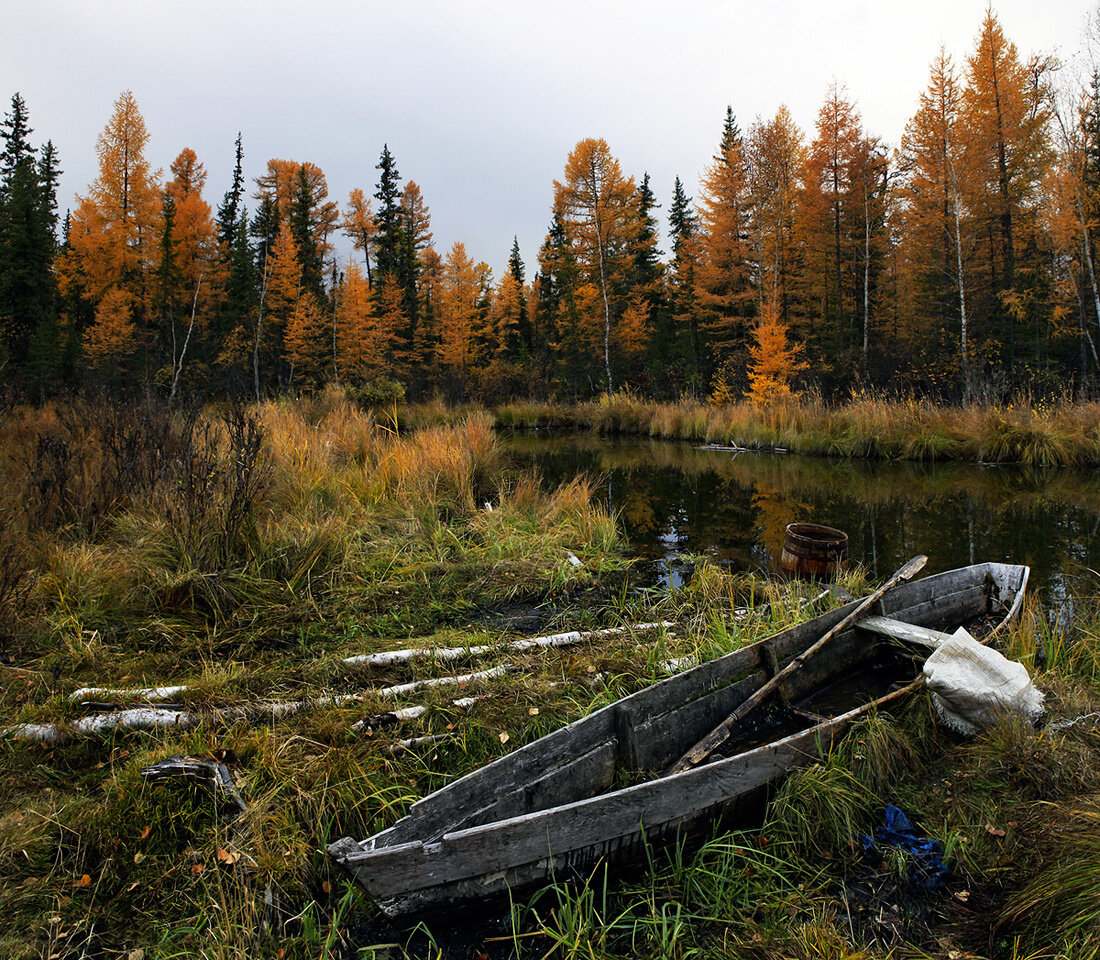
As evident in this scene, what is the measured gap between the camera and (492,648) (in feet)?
13.1

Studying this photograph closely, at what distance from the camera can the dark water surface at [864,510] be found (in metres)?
6.91

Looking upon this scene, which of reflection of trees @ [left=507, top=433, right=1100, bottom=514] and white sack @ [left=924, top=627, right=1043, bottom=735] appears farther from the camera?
reflection of trees @ [left=507, top=433, right=1100, bottom=514]

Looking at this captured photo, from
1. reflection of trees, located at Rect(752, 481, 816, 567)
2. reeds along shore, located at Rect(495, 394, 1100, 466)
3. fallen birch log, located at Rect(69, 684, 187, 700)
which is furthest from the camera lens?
reeds along shore, located at Rect(495, 394, 1100, 466)

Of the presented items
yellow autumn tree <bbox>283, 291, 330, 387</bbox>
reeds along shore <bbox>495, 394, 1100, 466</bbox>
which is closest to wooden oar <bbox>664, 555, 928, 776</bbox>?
reeds along shore <bbox>495, 394, 1100, 466</bbox>

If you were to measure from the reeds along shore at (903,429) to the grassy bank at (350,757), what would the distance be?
364 inches

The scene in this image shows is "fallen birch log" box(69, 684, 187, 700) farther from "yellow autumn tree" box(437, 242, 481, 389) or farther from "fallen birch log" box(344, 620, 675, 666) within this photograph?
"yellow autumn tree" box(437, 242, 481, 389)

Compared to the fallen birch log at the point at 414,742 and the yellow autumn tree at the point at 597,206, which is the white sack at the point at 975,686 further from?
the yellow autumn tree at the point at 597,206

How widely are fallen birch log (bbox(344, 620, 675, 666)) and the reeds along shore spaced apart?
11.1 meters

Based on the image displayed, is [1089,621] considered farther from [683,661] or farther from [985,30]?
[985,30]

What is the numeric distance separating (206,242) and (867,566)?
3926cm

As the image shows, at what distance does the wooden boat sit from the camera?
199 centimetres

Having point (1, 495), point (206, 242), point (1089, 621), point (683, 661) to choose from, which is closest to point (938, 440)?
point (1089, 621)

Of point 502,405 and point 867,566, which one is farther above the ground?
point 502,405

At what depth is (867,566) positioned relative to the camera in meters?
6.66
